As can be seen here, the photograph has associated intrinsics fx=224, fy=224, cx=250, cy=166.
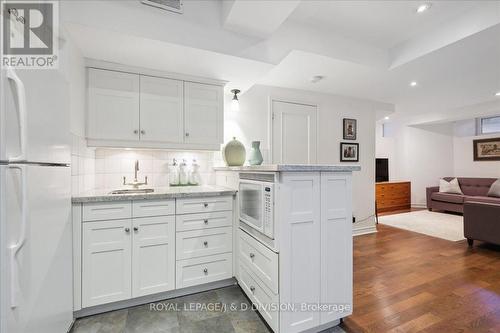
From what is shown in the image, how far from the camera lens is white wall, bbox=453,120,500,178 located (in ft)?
18.4

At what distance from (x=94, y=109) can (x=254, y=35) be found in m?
1.67

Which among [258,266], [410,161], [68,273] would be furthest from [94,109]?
[410,161]

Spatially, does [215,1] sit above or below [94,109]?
above

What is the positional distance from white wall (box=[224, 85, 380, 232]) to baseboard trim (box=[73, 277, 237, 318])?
66.7 inches

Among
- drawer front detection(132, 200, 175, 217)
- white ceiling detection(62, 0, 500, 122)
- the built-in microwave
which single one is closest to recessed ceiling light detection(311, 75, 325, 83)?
white ceiling detection(62, 0, 500, 122)

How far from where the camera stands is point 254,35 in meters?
2.16

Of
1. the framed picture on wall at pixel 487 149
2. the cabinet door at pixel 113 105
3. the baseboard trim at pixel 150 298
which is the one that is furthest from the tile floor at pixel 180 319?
the framed picture on wall at pixel 487 149

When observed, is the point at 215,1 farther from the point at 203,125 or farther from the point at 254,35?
the point at 203,125

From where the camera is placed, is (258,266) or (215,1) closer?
(258,266)

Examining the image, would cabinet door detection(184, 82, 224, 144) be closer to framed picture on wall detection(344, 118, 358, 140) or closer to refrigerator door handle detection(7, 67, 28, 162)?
refrigerator door handle detection(7, 67, 28, 162)

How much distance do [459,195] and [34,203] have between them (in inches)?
289

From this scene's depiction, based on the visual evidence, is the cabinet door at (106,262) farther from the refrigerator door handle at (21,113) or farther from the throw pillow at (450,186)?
the throw pillow at (450,186)

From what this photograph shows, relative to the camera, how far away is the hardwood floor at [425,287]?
1.73 m

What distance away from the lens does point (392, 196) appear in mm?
6062
